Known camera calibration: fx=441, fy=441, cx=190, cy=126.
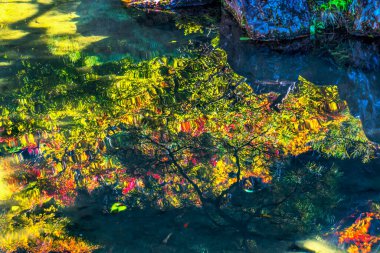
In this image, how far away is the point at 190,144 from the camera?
5711mm

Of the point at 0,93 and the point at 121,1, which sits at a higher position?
the point at 121,1

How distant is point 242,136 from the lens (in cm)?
579

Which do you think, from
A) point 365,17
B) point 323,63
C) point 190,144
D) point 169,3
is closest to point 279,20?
point 323,63

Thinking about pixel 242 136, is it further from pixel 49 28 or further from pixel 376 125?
pixel 49 28

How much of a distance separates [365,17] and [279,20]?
5.53 feet

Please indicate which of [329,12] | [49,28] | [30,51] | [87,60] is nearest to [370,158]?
[329,12]

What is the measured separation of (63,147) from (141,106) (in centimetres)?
142

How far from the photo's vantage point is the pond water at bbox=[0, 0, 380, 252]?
443 centimetres

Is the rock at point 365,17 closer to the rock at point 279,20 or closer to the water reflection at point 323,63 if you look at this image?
the water reflection at point 323,63

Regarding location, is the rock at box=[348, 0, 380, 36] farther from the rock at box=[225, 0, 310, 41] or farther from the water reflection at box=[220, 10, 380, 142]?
the rock at box=[225, 0, 310, 41]

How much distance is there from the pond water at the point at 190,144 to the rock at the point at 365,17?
15.2 inches

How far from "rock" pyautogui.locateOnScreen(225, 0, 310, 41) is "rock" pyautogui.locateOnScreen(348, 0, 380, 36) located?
921mm

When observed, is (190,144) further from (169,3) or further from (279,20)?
(169,3)

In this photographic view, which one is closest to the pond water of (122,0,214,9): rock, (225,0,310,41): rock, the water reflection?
the water reflection
